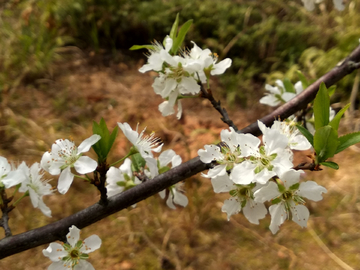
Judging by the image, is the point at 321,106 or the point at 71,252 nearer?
the point at 321,106

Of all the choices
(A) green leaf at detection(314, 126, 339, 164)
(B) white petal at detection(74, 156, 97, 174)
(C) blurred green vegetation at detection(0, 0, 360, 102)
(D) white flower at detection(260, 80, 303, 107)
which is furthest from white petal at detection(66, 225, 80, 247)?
(C) blurred green vegetation at detection(0, 0, 360, 102)

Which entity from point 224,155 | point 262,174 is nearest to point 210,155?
point 224,155

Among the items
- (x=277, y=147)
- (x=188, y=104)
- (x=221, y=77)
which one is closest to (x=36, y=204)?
(x=277, y=147)

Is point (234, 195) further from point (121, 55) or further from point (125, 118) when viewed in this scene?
point (121, 55)

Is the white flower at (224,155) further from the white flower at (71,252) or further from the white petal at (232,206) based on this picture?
the white flower at (71,252)

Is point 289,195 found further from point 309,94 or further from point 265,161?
point 309,94

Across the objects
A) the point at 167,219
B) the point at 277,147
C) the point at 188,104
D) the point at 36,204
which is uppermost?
the point at 277,147
